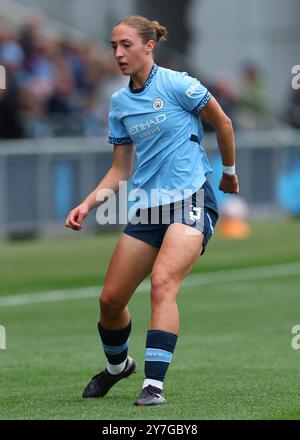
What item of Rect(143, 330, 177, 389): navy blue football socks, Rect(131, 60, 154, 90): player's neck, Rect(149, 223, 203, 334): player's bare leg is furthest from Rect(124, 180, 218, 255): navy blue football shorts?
Rect(131, 60, 154, 90): player's neck

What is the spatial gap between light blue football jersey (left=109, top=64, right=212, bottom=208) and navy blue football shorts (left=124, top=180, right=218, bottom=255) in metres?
0.05

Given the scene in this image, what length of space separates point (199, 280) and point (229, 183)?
8400 mm

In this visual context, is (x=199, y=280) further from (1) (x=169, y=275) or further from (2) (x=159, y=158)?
(1) (x=169, y=275)

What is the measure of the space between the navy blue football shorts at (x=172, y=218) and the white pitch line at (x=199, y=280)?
6.34 metres

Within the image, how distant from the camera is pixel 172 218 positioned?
27.5 ft

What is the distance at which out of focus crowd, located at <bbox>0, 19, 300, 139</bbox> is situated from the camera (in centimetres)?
2186

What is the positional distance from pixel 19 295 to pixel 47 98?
8.10m

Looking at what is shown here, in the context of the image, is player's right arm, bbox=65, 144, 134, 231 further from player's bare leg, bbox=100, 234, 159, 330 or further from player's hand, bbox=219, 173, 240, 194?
player's hand, bbox=219, 173, 240, 194

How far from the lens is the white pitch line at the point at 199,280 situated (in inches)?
596

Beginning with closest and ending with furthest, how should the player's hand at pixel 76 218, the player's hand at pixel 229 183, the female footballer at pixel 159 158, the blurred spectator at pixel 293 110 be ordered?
the female footballer at pixel 159 158, the player's hand at pixel 76 218, the player's hand at pixel 229 183, the blurred spectator at pixel 293 110
